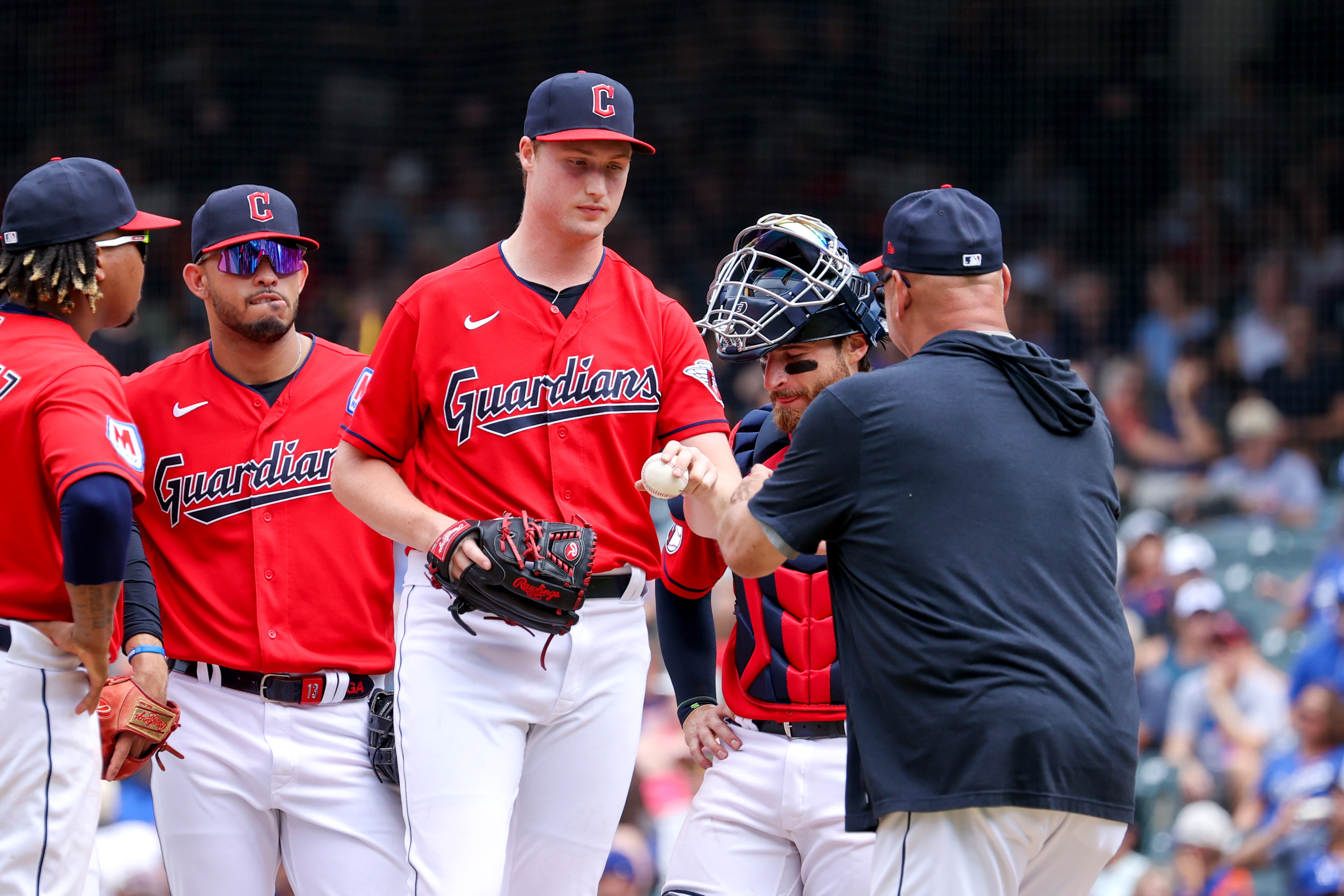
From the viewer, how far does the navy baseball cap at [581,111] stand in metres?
A: 3.04

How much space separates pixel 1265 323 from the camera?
9914 mm

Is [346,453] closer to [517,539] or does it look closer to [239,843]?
[517,539]

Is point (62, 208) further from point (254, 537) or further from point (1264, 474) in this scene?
point (1264, 474)

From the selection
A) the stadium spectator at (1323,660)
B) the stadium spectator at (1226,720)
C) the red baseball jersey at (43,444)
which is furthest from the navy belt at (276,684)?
the stadium spectator at (1323,660)

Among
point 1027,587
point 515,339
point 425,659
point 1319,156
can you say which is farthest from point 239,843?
point 1319,156

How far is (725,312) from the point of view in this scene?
3240 millimetres

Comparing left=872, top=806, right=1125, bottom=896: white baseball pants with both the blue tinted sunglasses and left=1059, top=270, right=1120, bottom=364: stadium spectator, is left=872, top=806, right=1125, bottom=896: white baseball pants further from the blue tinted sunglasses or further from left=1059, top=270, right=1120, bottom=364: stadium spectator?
left=1059, top=270, right=1120, bottom=364: stadium spectator

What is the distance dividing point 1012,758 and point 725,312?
1269 millimetres

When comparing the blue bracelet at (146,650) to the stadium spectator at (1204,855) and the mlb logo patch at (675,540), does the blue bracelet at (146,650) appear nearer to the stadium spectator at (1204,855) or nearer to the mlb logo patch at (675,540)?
the mlb logo patch at (675,540)

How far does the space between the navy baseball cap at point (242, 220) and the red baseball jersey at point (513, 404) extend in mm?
612

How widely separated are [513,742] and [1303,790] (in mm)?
4436

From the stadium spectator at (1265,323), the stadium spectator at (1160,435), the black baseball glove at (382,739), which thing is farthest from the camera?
the stadium spectator at (1265,323)

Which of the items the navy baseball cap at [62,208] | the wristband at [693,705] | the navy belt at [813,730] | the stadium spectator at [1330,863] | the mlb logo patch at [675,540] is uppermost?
the navy baseball cap at [62,208]

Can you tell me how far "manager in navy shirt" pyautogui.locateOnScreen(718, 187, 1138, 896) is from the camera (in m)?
2.40
